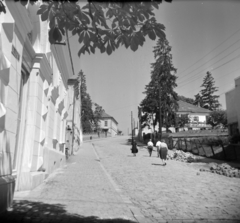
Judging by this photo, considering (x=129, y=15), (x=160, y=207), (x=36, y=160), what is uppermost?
(x=129, y=15)

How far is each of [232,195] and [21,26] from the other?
7.46 m

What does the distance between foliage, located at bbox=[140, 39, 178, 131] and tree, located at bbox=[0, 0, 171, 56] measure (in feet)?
114

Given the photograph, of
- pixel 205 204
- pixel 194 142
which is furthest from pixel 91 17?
pixel 194 142

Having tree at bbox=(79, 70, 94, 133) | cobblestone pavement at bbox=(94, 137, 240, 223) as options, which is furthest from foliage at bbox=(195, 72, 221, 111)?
cobblestone pavement at bbox=(94, 137, 240, 223)

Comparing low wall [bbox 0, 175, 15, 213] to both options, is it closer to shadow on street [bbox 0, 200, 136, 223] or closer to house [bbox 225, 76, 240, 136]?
shadow on street [bbox 0, 200, 136, 223]

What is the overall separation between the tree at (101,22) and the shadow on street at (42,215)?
3.11 m

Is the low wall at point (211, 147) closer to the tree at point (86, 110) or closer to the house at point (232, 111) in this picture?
the house at point (232, 111)

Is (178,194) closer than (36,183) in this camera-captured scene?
Yes

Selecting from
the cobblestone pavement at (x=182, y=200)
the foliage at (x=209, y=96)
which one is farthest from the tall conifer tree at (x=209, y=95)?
the cobblestone pavement at (x=182, y=200)

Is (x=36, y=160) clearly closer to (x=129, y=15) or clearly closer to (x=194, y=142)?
(x=129, y=15)

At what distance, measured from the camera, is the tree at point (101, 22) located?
3.21 m

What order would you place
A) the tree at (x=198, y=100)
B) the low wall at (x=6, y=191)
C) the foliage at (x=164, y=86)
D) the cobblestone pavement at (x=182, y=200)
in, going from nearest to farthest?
the low wall at (x=6, y=191)
the cobblestone pavement at (x=182, y=200)
the foliage at (x=164, y=86)
the tree at (x=198, y=100)

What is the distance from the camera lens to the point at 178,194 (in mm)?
7715

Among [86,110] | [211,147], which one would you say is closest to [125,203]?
[211,147]
